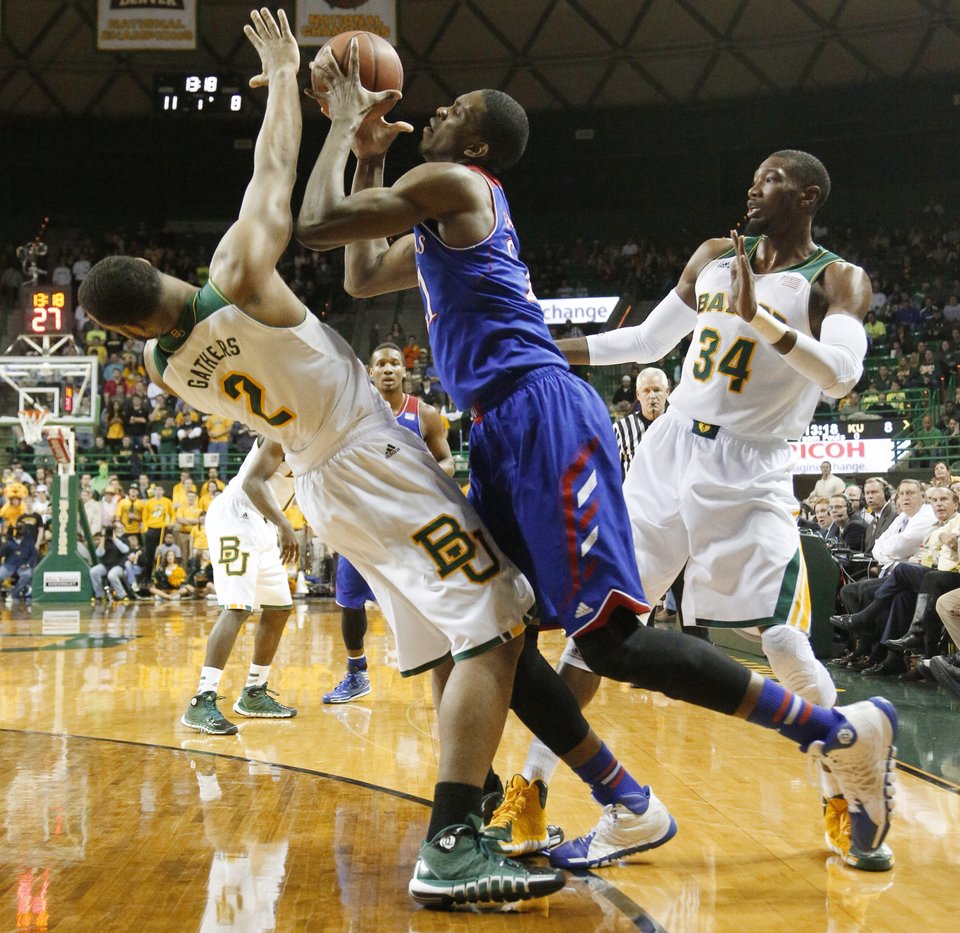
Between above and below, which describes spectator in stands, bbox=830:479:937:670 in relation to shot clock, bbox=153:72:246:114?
below

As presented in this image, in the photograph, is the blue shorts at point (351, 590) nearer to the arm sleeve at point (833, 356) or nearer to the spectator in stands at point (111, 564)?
the arm sleeve at point (833, 356)

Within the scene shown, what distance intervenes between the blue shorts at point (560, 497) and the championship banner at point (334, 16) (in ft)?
53.3

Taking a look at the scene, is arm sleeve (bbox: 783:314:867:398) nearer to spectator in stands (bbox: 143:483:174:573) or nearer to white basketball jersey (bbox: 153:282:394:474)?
white basketball jersey (bbox: 153:282:394:474)

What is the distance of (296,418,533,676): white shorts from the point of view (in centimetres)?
274

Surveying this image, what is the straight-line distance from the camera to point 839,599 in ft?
27.9

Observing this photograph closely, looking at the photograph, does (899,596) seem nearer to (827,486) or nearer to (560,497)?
(827,486)

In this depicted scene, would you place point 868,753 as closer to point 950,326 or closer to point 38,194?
point 950,326

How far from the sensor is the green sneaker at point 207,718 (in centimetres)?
517

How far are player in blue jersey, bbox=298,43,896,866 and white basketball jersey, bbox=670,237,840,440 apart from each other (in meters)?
0.71

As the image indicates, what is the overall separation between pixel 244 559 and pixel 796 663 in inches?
136

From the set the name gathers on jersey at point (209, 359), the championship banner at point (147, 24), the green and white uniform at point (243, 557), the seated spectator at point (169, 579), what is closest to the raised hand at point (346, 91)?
the name gathers on jersey at point (209, 359)

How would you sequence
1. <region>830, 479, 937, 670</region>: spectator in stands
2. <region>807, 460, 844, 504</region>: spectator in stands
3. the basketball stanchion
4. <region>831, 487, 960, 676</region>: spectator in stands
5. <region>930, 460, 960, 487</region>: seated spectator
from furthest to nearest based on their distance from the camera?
the basketball stanchion, <region>807, 460, 844, 504</region>: spectator in stands, <region>930, 460, 960, 487</region>: seated spectator, <region>830, 479, 937, 670</region>: spectator in stands, <region>831, 487, 960, 676</region>: spectator in stands

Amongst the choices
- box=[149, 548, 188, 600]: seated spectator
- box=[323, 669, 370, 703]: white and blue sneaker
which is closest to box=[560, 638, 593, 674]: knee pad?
box=[323, 669, 370, 703]: white and blue sneaker

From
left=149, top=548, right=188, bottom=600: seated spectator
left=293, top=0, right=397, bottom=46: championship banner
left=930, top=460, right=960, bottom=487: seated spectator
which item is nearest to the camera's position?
left=930, top=460, right=960, bottom=487: seated spectator
